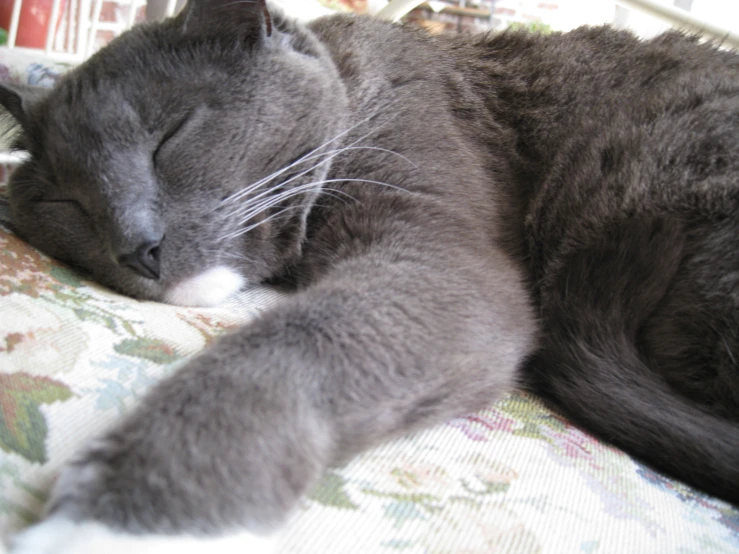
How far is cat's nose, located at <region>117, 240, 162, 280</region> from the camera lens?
0.93 m

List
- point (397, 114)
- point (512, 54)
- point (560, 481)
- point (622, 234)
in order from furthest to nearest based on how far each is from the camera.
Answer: point (512, 54) → point (397, 114) → point (622, 234) → point (560, 481)

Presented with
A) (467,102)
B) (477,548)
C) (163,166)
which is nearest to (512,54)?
(467,102)

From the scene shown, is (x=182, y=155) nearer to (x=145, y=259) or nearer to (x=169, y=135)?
(x=169, y=135)

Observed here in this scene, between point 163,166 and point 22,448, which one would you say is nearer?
point 22,448

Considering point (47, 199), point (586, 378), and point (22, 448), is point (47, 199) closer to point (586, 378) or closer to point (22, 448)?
point (22, 448)

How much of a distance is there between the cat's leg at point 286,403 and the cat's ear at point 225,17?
1.51 feet

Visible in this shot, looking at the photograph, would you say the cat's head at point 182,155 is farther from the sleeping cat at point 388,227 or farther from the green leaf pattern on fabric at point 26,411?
the green leaf pattern on fabric at point 26,411

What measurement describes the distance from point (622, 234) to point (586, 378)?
0.25 meters

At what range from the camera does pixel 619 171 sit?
3.42 ft

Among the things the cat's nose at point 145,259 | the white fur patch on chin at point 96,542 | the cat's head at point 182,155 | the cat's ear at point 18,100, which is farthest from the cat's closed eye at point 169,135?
the white fur patch on chin at point 96,542

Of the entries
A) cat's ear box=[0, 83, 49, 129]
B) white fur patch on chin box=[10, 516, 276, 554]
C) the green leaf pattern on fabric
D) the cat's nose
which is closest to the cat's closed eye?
the cat's nose

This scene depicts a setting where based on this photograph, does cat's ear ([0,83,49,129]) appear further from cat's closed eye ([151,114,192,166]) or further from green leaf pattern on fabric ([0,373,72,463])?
green leaf pattern on fabric ([0,373,72,463])

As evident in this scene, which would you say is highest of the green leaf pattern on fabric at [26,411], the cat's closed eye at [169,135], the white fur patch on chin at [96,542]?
the cat's closed eye at [169,135]

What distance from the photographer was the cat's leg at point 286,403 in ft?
1.69
